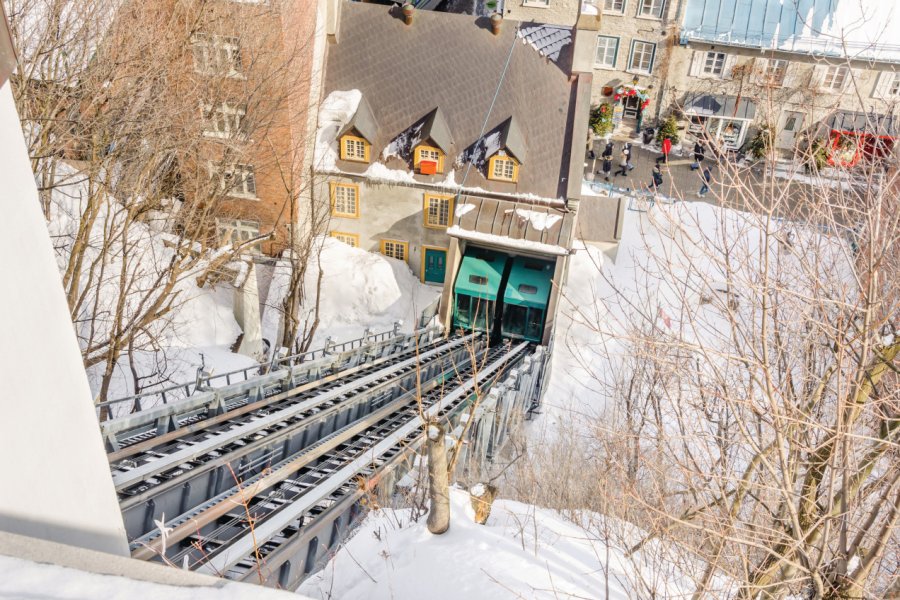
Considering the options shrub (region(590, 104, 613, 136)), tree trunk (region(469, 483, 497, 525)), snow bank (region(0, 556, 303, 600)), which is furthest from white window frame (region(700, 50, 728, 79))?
snow bank (region(0, 556, 303, 600))

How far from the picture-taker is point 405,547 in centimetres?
816

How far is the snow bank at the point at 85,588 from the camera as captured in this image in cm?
302

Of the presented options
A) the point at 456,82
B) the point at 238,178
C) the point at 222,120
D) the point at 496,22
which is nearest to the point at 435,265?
the point at 456,82

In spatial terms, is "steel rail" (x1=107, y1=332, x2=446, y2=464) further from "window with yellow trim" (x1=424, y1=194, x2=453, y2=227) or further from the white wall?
"window with yellow trim" (x1=424, y1=194, x2=453, y2=227)

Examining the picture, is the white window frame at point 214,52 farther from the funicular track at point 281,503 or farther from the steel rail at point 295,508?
the steel rail at point 295,508

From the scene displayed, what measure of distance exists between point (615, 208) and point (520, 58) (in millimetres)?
7701

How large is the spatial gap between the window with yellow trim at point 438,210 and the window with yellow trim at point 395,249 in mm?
1556

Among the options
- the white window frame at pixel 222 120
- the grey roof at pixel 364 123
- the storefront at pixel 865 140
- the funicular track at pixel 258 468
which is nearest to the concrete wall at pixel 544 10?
the grey roof at pixel 364 123

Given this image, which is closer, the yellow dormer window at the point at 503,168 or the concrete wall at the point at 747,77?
the yellow dormer window at the point at 503,168

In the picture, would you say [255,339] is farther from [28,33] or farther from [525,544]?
[525,544]

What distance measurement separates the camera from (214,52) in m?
17.0

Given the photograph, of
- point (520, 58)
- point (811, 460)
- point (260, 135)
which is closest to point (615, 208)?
point (520, 58)

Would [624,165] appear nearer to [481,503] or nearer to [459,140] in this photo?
→ [459,140]

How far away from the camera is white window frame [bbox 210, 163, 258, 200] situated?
1716cm
